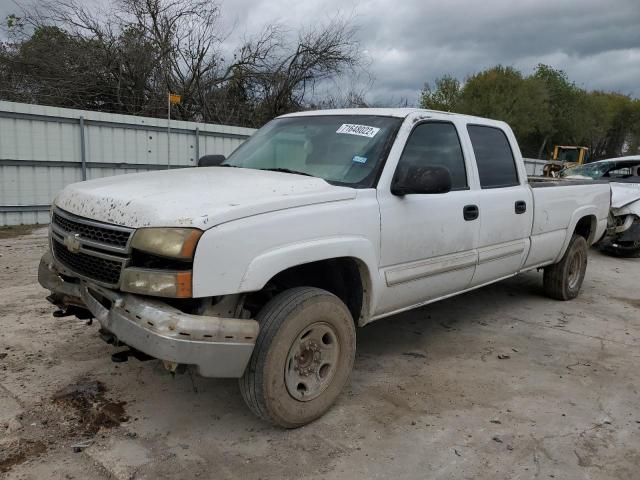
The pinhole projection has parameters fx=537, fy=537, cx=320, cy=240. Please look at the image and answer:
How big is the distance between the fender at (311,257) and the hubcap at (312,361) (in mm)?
402

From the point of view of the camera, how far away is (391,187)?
11.4 ft

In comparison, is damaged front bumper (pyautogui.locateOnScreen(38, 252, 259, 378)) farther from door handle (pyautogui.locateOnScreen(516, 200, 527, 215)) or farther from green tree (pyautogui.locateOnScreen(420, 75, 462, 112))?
green tree (pyautogui.locateOnScreen(420, 75, 462, 112))

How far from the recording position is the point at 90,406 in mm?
3271

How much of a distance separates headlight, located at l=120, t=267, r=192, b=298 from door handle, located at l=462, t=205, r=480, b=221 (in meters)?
2.32

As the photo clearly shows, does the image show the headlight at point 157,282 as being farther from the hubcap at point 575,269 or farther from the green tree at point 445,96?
the green tree at point 445,96

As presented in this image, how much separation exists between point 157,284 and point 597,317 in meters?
4.83

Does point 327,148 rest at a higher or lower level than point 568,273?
higher

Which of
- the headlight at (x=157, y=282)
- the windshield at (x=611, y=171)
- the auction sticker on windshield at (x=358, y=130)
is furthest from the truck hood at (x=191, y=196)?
the windshield at (x=611, y=171)

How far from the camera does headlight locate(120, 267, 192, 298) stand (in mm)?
2529

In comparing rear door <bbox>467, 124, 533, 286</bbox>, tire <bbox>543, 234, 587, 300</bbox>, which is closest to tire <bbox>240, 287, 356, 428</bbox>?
rear door <bbox>467, 124, 533, 286</bbox>

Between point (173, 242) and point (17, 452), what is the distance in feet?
4.64

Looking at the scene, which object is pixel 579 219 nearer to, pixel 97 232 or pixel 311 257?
pixel 311 257

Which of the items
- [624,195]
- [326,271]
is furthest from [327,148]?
[624,195]

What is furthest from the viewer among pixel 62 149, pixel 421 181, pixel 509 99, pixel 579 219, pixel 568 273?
pixel 509 99
